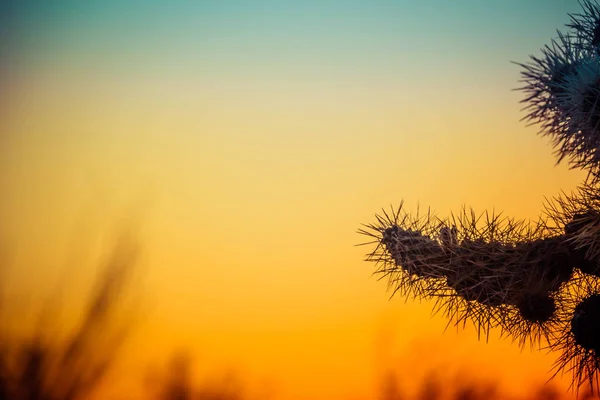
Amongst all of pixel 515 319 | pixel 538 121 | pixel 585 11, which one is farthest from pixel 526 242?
pixel 585 11

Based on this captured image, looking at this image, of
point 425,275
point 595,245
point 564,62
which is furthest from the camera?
point 425,275

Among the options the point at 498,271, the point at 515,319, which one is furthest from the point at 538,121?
the point at 515,319

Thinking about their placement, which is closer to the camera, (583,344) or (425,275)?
(583,344)

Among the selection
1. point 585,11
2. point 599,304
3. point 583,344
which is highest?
point 585,11

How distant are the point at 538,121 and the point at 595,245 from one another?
0.89 m

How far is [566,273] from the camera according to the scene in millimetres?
3676

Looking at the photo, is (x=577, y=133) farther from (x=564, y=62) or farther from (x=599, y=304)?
(x=599, y=304)

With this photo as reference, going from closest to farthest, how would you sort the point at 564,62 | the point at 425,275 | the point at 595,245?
1. the point at 595,245
2. the point at 564,62
3. the point at 425,275

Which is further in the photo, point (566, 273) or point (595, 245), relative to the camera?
point (566, 273)

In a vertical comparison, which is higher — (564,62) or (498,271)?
(564,62)

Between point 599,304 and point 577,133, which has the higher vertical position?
point 577,133

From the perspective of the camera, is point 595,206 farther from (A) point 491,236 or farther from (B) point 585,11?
(B) point 585,11

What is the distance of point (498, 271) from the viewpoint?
360cm

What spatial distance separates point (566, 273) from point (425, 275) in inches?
30.9
